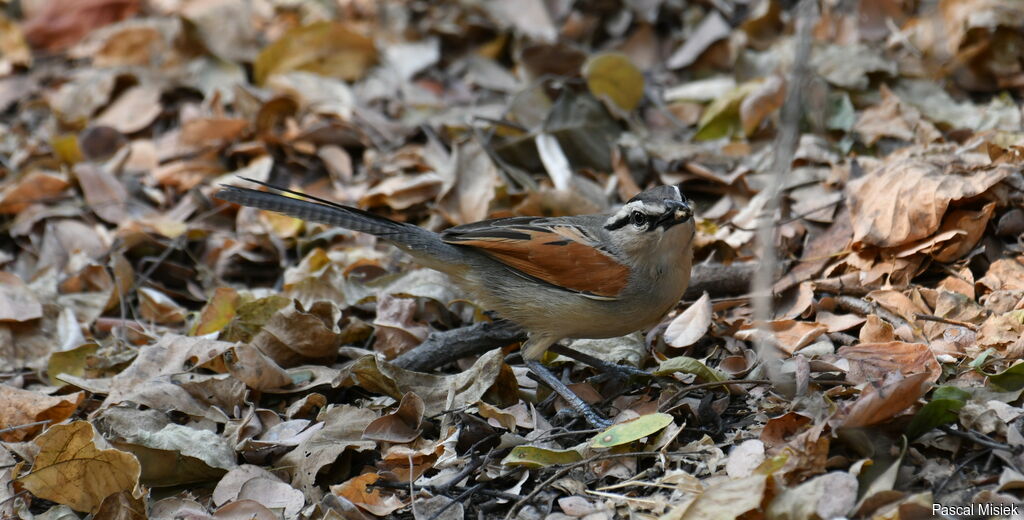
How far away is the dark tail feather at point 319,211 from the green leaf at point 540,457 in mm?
1781

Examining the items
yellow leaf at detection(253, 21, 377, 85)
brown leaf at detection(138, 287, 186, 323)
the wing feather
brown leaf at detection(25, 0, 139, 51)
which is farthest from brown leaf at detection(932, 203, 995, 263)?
brown leaf at detection(25, 0, 139, 51)

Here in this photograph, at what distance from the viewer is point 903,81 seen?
299 inches

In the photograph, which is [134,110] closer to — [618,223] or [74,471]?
[74,471]

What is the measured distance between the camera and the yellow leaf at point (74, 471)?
477cm

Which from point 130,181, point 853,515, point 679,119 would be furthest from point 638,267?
point 130,181

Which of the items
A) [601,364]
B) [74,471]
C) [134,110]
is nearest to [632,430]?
[601,364]

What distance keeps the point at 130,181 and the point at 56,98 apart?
163 cm

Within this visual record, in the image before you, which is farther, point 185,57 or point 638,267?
point 185,57

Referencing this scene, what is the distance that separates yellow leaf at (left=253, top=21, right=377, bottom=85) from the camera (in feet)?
29.4

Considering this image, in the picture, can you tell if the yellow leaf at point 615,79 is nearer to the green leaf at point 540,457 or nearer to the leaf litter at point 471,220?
the leaf litter at point 471,220

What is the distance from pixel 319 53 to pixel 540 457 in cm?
558

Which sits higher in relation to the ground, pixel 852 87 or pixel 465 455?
pixel 852 87

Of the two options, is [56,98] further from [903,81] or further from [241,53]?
[903,81]

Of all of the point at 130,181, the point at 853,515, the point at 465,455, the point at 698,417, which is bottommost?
the point at 130,181
